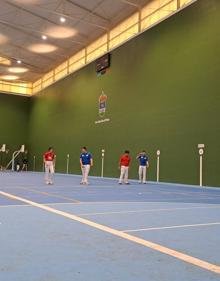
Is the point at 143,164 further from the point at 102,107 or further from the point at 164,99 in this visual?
the point at 102,107

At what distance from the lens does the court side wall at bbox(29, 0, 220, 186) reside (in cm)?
1873

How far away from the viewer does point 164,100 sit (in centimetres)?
2167

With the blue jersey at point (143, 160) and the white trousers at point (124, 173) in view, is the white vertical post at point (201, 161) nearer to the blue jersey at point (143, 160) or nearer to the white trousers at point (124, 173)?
the blue jersey at point (143, 160)

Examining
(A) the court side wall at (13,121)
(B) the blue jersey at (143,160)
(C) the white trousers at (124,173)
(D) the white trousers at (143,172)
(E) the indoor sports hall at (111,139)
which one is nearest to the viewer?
(E) the indoor sports hall at (111,139)

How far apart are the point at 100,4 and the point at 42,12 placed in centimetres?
394

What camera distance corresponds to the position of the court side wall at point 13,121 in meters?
41.5

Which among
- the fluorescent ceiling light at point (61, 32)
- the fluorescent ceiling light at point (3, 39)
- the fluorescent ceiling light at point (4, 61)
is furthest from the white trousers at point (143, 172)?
the fluorescent ceiling light at point (4, 61)

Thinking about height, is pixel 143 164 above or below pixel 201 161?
below

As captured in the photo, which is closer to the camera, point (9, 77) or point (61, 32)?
point (61, 32)

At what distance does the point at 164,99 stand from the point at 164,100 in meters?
0.06

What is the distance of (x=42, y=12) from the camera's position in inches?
992

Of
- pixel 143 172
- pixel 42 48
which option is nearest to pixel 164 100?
pixel 143 172

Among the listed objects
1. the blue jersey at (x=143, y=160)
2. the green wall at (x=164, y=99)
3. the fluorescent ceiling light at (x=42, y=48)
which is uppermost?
the fluorescent ceiling light at (x=42, y=48)

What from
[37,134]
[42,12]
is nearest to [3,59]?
[37,134]
